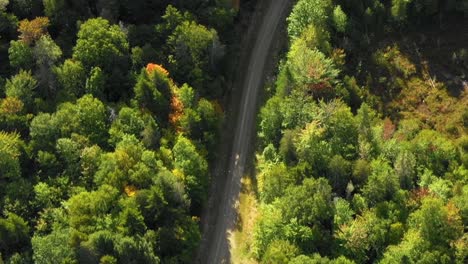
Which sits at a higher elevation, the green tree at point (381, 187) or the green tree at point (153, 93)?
the green tree at point (381, 187)

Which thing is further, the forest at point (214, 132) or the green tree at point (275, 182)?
the green tree at point (275, 182)

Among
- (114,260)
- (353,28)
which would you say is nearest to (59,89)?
(114,260)

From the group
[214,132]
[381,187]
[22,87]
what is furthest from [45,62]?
[381,187]

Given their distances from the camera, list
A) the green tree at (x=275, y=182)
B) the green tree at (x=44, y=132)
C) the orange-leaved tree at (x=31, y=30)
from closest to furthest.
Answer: the green tree at (x=44, y=132) → the green tree at (x=275, y=182) → the orange-leaved tree at (x=31, y=30)

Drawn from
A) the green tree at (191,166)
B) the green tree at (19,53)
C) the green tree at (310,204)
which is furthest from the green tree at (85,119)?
the green tree at (310,204)

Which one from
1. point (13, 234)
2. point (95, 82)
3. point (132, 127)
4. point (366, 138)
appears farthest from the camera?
point (95, 82)

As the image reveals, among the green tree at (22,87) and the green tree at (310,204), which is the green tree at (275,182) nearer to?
the green tree at (310,204)

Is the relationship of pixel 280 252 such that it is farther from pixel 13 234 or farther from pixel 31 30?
pixel 31 30
